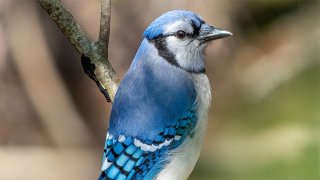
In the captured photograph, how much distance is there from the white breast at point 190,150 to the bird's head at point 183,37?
9 cm

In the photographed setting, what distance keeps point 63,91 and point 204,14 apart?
137cm

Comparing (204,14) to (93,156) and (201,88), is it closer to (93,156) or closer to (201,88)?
(93,156)

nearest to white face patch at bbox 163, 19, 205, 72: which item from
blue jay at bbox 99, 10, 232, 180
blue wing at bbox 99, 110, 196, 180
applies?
blue jay at bbox 99, 10, 232, 180

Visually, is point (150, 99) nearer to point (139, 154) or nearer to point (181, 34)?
point (139, 154)

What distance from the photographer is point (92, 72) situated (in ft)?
11.1

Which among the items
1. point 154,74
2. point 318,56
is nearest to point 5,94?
point 318,56

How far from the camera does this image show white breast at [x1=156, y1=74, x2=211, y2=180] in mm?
3457

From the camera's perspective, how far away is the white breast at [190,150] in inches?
136

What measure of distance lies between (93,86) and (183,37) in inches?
118

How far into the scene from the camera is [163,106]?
3.48 metres

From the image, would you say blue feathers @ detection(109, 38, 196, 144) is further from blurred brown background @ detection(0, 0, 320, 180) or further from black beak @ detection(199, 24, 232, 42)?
blurred brown background @ detection(0, 0, 320, 180)

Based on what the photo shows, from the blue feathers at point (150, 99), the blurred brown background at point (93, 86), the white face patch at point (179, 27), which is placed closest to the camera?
the blue feathers at point (150, 99)

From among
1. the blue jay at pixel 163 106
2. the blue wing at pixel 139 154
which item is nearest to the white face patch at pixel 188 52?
the blue jay at pixel 163 106

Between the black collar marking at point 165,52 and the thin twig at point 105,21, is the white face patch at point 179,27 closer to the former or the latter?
the black collar marking at point 165,52
